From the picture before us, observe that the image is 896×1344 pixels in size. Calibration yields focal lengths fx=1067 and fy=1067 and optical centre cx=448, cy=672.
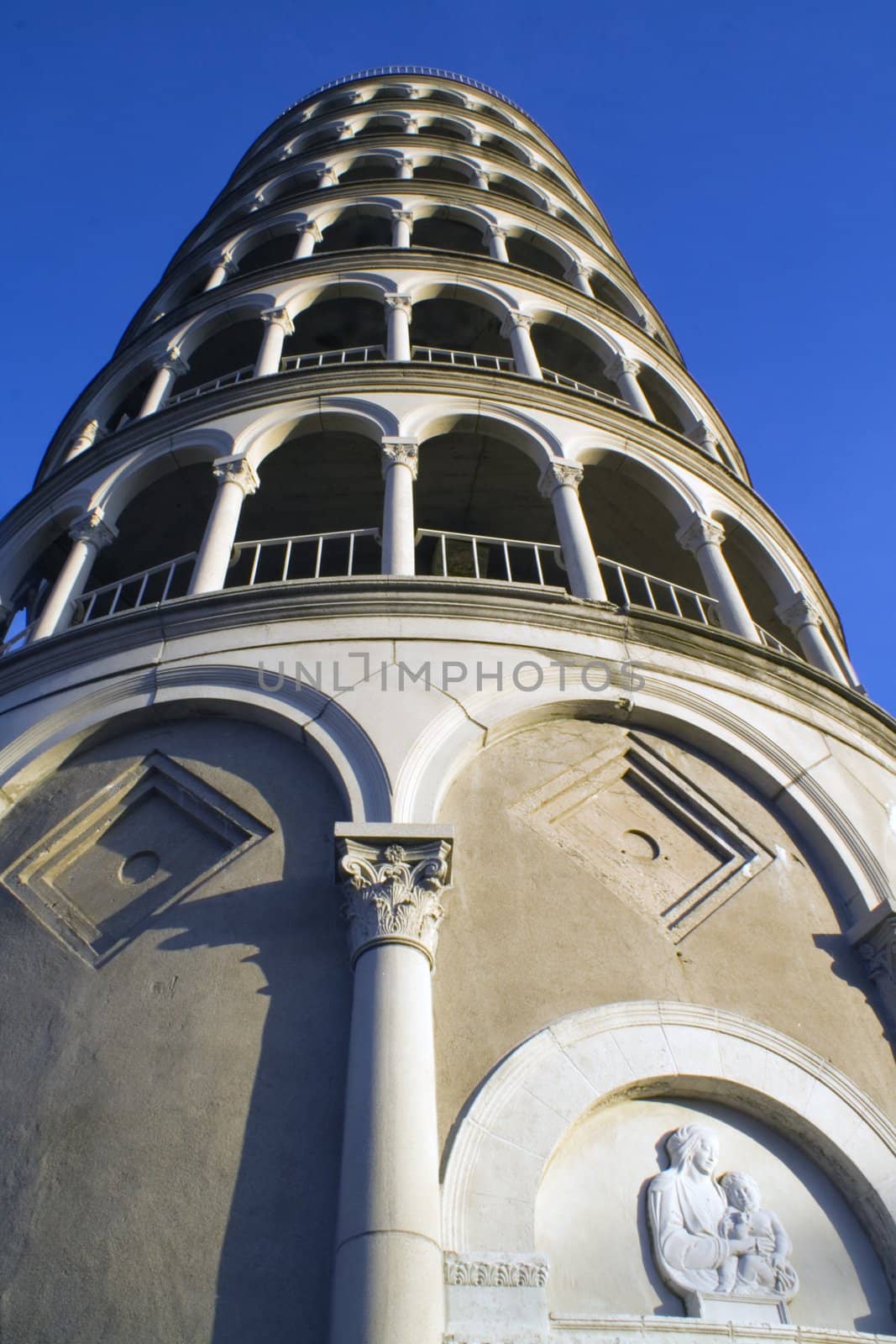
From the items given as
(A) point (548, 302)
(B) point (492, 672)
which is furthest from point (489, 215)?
(B) point (492, 672)

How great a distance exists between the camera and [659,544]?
14430mm

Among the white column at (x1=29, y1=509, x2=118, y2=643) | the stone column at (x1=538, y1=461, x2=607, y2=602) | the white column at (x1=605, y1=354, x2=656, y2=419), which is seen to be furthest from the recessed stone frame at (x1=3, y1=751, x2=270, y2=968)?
the white column at (x1=605, y1=354, x2=656, y2=419)

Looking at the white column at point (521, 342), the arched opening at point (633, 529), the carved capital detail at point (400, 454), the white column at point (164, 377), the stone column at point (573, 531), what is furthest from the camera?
the white column at point (164, 377)

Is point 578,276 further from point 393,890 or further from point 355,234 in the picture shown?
point 393,890

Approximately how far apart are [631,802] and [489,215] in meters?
14.0

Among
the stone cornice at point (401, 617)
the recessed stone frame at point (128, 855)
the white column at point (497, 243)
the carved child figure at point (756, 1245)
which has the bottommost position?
the carved child figure at point (756, 1245)

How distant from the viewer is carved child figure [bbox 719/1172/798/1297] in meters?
6.01

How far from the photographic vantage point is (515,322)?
1552 cm

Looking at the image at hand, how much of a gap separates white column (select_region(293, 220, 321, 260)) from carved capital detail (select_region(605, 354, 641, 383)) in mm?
5373

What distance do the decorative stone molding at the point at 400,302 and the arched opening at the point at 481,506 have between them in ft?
8.62

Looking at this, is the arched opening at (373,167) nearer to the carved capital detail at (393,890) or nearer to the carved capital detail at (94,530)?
the carved capital detail at (94,530)

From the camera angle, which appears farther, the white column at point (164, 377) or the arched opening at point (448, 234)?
the arched opening at point (448, 234)

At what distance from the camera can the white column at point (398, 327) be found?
46.0 feet

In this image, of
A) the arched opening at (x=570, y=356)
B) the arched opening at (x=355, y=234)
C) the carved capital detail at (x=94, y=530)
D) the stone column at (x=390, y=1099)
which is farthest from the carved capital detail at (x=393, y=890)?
the arched opening at (x=355, y=234)
